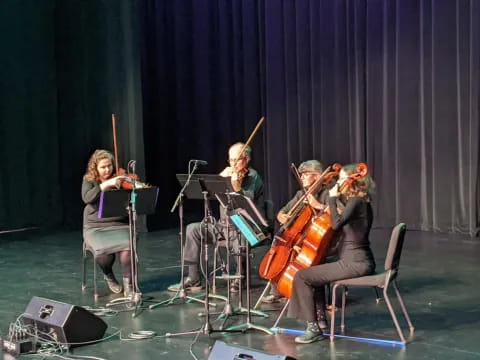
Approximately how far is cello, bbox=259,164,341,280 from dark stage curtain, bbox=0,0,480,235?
12.7 feet

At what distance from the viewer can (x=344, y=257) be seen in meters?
4.50

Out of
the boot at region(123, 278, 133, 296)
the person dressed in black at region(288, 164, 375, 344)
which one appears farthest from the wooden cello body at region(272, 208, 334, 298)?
the boot at region(123, 278, 133, 296)

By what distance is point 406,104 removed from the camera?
8.62 metres

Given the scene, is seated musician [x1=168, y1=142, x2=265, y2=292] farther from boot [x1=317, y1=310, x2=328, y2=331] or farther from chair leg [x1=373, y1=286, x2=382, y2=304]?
boot [x1=317, y1=310, x2=328, y2=331]

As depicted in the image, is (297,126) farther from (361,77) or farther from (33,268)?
(33,268)

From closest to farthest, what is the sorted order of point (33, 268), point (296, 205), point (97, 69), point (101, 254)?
point (296, 205) < point (101, 254) < point (33, 268) < point (97, 69)

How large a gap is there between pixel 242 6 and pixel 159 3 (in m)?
1.38

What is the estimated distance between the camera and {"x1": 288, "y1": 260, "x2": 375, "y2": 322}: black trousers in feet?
14.6

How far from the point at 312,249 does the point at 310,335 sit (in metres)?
0.57

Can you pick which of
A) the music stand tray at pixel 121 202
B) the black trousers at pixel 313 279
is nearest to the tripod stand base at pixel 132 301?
the music stand tray at pixel 121 202

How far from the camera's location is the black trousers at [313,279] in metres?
4.45

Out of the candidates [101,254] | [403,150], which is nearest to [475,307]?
[101,254]

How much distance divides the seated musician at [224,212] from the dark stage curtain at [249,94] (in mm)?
3335

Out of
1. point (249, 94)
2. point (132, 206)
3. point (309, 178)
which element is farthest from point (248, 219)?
point (249, 94)
